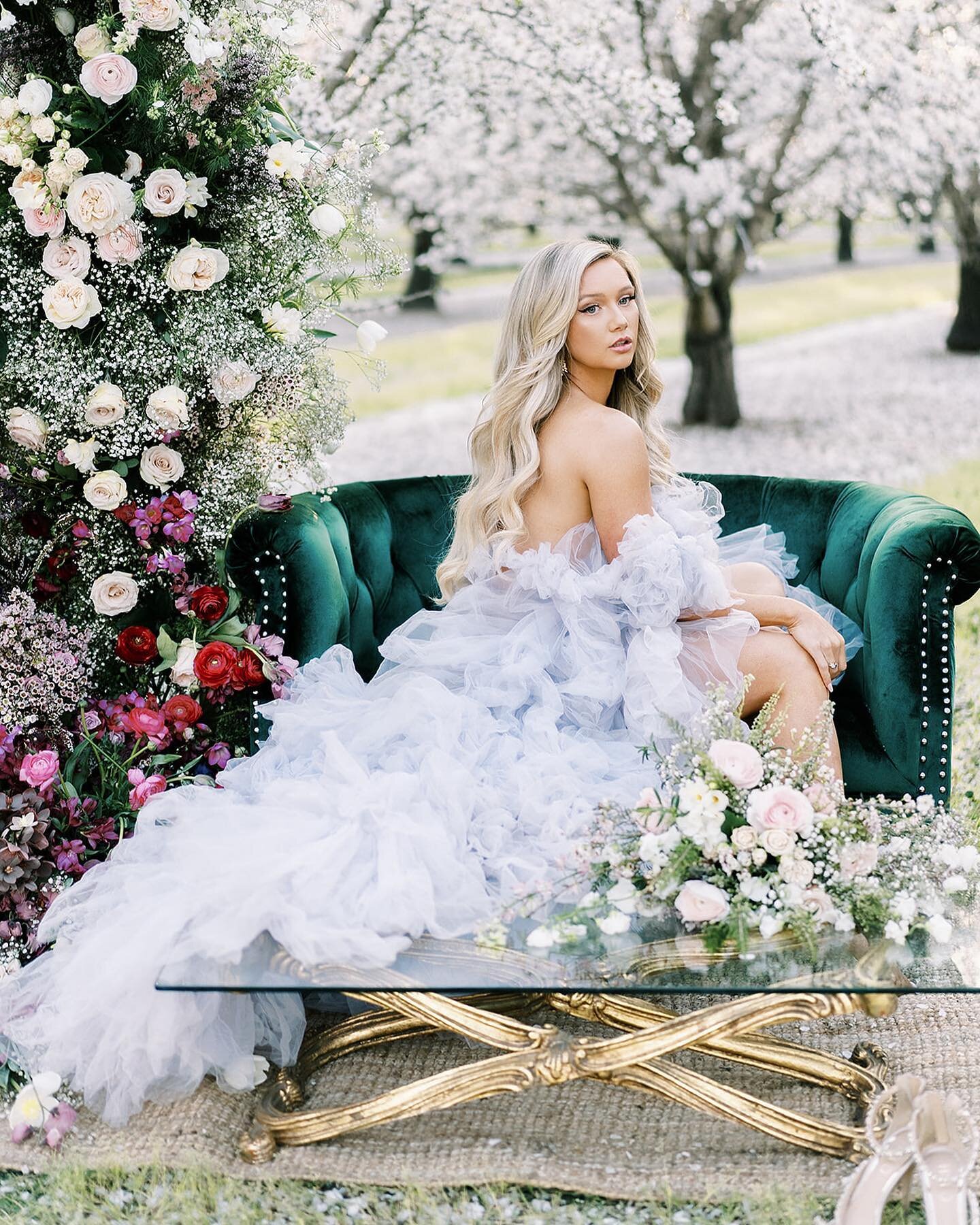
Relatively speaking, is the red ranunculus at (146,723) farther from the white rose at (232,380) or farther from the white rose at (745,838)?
the white rose at (745,838)

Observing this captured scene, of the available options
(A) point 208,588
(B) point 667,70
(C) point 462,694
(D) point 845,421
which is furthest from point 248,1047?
(D) point 845,421

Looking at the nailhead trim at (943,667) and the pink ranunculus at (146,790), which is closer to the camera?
the pink ranunculus at (146,790)

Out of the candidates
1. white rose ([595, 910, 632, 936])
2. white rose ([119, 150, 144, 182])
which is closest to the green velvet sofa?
white rose ([119, 150, 144, 182])

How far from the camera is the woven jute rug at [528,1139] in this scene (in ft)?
8.23

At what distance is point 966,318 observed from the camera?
1418 centimetres

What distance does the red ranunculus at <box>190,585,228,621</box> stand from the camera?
3373 millimetres

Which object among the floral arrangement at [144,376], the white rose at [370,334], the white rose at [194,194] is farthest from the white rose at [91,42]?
the white rose at [370,334]

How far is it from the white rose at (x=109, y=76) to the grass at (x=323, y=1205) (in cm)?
232

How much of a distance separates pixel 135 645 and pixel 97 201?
1135 mm

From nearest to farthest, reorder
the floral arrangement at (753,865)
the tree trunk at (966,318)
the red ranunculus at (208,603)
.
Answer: the floral arrangement at (753,865) < the red ranunculus at (208,603) < the tree trunk at (966,318)

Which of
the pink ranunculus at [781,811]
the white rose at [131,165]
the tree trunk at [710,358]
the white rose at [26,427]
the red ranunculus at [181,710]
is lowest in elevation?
the tree trunk at [710,358]

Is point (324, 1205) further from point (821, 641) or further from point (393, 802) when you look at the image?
point (821, 641)

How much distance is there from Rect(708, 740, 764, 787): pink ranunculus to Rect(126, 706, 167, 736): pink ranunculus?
149cm

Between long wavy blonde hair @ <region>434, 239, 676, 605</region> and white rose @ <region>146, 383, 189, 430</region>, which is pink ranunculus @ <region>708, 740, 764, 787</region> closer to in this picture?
long wavy blonde hair @ <region>434, 239, 676, 605</region>
